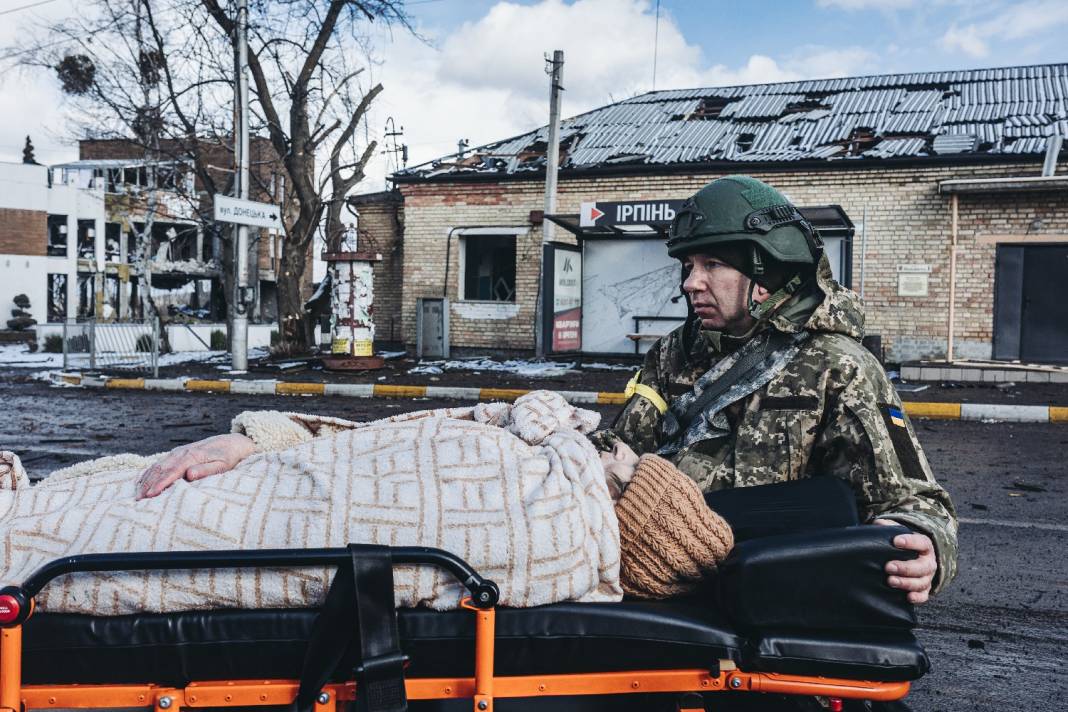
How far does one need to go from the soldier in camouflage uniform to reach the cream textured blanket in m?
0.63

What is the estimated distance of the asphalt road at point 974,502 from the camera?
3.12m

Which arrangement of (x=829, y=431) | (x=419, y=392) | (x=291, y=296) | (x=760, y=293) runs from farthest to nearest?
(x=291, y=296), (x=419, y=392), (x=760, y=293), (x=829, y=431)

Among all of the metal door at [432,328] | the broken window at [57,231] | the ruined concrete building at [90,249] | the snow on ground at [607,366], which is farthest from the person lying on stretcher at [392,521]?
the broken window at [57,231]

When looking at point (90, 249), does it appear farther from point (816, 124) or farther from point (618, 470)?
point (618, 470)

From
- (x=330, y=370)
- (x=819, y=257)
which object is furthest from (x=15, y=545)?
(x=330, y=370)

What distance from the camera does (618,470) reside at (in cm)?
216

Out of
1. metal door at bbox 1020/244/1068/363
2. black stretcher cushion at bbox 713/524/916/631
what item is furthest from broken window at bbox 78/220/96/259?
black stretcher cushion at bbox 713/524/916/631

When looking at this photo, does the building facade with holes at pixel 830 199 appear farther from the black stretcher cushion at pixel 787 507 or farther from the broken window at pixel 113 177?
the broken window at pixel 113 177

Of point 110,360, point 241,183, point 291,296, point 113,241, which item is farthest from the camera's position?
point 113,241

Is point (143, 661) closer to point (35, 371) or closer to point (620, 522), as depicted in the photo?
point (620, 522)

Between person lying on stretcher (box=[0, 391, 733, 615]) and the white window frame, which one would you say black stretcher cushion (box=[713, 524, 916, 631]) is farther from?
the white window frame

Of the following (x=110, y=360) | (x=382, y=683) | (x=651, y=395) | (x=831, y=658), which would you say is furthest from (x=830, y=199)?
(x=382, y=683)

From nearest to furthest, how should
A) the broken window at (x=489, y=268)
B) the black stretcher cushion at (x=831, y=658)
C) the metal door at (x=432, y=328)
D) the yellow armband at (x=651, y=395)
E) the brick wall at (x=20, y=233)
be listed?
the black stretcher cushion at (x=831, y=658)
the yellow armband at (x=651, y=395)
the metal door at (x=432, y=328)
the broken window at (x=489, y=268)
the brick wall at (x=20, y=233)

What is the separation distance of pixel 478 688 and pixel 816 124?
20047mm
